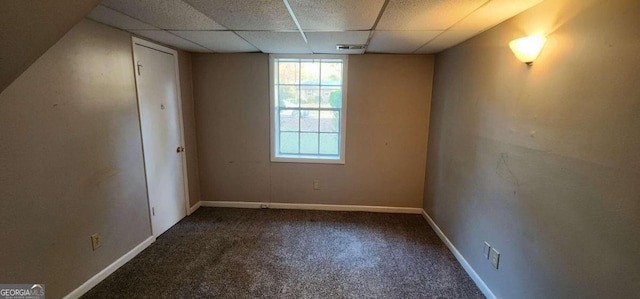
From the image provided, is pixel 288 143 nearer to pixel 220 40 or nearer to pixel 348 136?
pixel 348 136

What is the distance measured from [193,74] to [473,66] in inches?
127

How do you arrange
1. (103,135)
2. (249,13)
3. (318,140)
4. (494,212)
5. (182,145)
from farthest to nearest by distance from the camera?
(318,140), (182,145), (103,135), (494,212), (249,13)

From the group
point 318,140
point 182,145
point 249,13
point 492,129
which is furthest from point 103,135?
point 492,129

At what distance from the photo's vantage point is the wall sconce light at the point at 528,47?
58.7 inches

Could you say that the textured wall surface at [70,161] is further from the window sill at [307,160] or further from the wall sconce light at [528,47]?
the wall sconce light at [528,47]

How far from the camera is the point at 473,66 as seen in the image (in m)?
2.29

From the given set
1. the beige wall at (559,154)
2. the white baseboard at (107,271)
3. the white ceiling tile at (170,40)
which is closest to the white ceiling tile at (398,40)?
the beige wall at (559,154)

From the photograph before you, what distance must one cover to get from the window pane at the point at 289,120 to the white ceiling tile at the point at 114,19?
1767 millimetres

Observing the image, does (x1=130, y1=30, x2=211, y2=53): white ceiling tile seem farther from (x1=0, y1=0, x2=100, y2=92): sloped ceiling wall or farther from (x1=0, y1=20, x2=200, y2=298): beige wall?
(x1=0, y1=0, x2=100, y2=92): sloped ceiling wall

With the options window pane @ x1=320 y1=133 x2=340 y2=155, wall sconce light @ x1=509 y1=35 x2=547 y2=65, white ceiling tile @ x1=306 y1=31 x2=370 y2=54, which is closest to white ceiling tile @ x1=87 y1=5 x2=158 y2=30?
white ceiling tile @ x1=306 y1=31 x2=370 y2=54

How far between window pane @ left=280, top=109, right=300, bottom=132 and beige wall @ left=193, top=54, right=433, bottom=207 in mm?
244

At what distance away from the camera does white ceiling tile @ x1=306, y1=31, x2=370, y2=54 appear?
2.32 metres

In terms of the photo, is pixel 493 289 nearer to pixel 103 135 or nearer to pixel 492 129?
pixel 492 129

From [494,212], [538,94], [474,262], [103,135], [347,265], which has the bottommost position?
[347,265]
